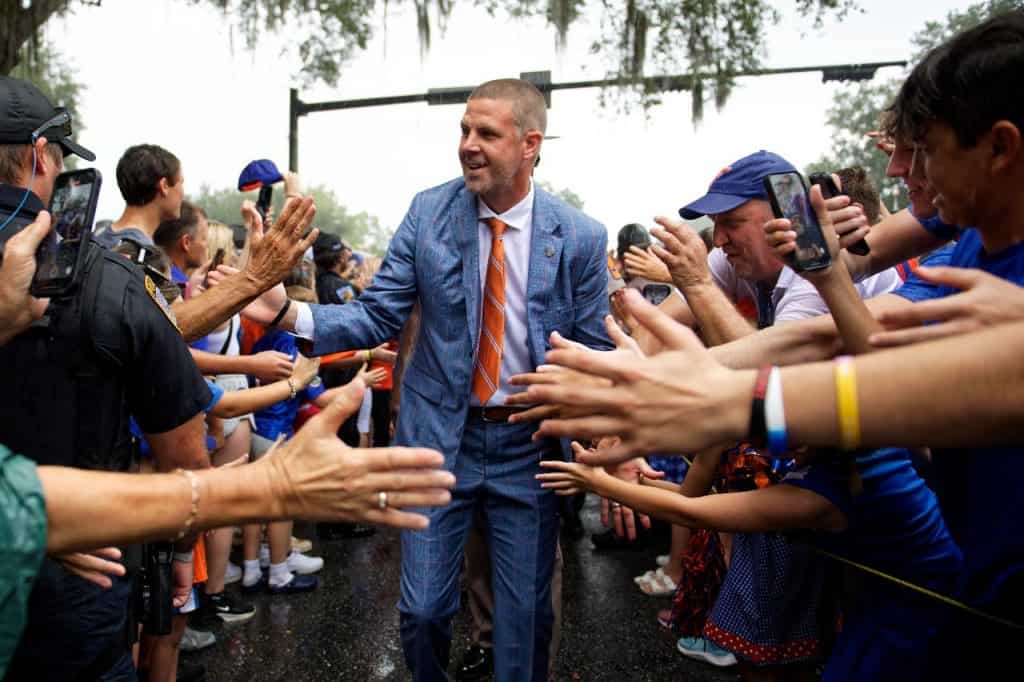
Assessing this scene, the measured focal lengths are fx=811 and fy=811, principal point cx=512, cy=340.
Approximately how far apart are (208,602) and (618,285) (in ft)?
11.7

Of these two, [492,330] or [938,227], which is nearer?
[938,227]

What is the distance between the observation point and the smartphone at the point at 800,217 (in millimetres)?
1933

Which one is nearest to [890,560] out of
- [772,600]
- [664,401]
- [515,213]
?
[664,401]

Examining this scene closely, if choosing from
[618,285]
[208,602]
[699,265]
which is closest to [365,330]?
[699,265]

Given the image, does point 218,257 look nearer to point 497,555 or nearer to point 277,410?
point 277,410

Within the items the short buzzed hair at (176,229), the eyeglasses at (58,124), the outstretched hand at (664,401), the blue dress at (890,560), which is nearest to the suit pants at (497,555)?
the blue dress at (890,560)

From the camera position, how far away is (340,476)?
1.51m

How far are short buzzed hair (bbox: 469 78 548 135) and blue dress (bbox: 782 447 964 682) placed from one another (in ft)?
6.78

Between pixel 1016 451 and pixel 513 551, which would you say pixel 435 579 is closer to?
pixel 513 551

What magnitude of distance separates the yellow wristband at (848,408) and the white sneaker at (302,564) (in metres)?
5.07

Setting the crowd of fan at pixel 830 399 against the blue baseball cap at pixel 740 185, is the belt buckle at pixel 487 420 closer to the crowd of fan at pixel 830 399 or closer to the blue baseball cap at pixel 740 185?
the crowd of fan at pixel 830 399

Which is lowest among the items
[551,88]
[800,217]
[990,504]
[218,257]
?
[990,504]

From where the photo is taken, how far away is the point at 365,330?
130 inches

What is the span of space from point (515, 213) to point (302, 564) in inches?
137
